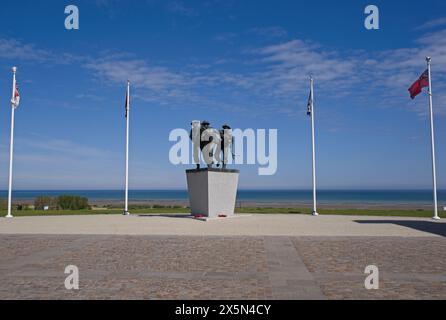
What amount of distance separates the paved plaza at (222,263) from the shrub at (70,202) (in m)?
18.4

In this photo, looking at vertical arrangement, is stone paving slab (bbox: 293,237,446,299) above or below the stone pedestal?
below

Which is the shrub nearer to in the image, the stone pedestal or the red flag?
the stone pedestal

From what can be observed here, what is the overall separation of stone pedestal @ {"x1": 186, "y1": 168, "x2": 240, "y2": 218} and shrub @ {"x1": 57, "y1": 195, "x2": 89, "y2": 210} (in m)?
15.3

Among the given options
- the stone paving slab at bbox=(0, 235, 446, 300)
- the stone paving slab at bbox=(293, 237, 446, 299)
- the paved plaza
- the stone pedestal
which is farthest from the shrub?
the stone paving slab at bbox=(293, 237, 446, 299)

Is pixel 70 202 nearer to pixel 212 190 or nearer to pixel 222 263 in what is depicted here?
pixel 212 190

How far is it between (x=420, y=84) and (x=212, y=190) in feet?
38.6

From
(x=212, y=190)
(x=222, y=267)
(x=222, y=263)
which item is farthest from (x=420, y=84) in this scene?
(x=222, y=267)

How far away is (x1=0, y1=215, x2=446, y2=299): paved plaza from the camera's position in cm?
657

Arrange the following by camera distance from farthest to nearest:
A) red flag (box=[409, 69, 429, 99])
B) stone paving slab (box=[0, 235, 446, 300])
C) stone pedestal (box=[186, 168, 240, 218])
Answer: red flag (box=[409, 69, 429, 99]), stone pedestal (box=[186, 168, 240, 218]), stone paving slab (box=[0, 235, 446, 300])

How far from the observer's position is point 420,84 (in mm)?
21688

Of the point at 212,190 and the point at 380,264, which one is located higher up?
the point at 212,190

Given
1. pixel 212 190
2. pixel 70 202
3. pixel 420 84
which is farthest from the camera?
pixel 70 202

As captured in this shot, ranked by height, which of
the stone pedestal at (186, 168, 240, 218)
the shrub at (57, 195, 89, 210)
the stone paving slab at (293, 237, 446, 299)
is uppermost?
the stone pedestal at (186, 168, 240, 218)
